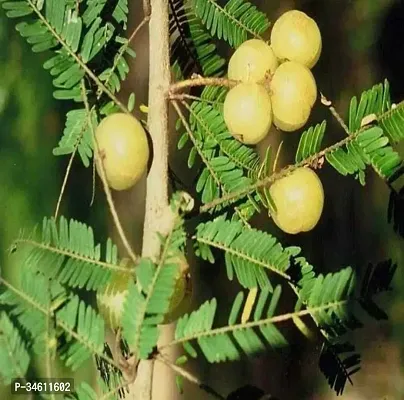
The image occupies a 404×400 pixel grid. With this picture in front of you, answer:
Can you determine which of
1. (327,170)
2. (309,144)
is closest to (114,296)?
(309,144)

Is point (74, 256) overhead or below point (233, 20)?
below

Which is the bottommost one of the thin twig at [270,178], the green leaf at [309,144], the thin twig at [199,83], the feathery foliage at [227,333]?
the feathery foliage at [227,333]

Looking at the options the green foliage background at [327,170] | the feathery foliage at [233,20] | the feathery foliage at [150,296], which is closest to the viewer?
the feathery foliage at [150,296]

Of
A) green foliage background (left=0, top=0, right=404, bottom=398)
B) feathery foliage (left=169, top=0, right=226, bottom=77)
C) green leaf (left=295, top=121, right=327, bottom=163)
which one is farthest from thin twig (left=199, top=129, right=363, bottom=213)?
green foliage background (left=0, top=0, right=404, bottom=398)

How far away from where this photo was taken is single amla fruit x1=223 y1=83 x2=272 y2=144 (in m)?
0.37

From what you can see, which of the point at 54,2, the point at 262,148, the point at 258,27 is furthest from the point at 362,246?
the point at 54,2

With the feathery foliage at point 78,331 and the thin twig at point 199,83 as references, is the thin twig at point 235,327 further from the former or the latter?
the thin twig at point 199,83

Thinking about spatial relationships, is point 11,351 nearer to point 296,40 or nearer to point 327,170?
point 296,40

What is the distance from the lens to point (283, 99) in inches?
14.9

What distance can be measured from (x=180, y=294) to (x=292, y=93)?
122 millimetres

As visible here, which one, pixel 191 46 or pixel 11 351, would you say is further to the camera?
pixel 191 46

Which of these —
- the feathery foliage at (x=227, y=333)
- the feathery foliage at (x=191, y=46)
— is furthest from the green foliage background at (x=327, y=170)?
the feathery foliage at (x=227, y=333)

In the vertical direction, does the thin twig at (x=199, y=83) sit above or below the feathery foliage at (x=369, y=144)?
above

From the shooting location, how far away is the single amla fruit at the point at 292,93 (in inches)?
14.8
